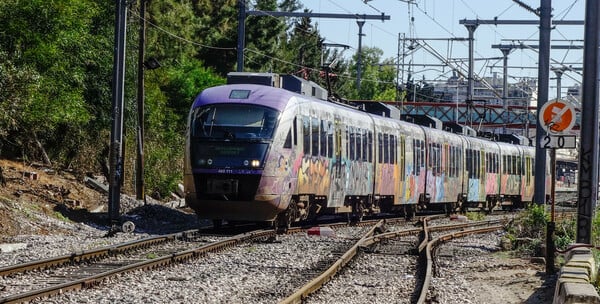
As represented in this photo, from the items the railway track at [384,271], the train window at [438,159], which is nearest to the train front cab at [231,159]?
the railway track at [384,271]

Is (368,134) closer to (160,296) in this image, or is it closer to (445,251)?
(445,251)

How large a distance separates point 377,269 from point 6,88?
1071cm

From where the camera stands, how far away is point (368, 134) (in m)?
25.8

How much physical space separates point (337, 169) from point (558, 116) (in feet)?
26.5

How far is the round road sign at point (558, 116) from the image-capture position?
1580 centimetres

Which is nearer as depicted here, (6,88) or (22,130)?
(6,88)

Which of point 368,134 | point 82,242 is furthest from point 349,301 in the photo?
point 368,134

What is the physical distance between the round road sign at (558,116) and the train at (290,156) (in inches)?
217

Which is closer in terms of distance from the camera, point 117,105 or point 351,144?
point 117,105

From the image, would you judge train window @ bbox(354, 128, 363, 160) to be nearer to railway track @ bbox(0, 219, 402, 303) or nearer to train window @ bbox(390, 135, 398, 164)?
train window @ bbox(390, 135, 398, 164)

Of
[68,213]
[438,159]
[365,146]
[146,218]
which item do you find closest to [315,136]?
[365,146]

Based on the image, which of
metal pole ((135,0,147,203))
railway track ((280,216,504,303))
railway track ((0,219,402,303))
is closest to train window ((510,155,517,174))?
metal pole ((135,0,147,203))

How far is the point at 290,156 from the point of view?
19891mm

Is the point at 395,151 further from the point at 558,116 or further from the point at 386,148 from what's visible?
the point at 558,116
